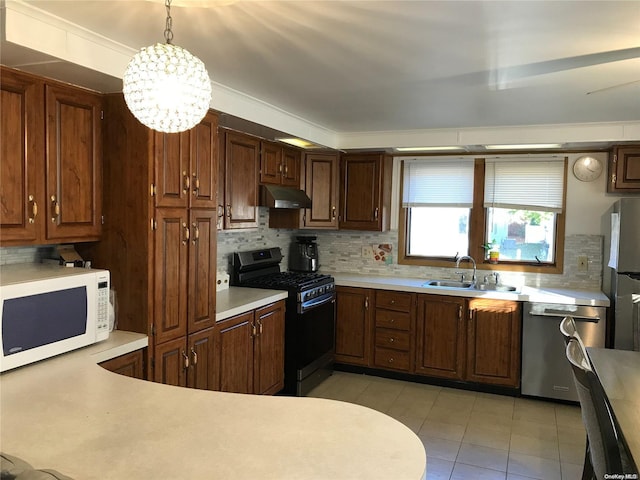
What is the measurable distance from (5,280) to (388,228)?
3.73 meters

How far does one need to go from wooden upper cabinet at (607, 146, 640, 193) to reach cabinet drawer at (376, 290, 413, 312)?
198 centimetres

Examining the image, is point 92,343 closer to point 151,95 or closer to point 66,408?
point 66,408

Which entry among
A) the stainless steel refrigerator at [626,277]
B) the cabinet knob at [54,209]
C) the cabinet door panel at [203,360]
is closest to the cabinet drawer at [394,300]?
the stainless steel refrigerator at [626,277]

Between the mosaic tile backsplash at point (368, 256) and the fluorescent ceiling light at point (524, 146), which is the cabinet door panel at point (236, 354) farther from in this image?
the fluorescent ceiling light at point (524, 146)

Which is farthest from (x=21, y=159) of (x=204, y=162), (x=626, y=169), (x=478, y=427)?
(x=626, y=169)

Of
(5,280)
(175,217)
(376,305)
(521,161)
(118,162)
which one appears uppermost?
(521,161)

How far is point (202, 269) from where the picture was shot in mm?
2975

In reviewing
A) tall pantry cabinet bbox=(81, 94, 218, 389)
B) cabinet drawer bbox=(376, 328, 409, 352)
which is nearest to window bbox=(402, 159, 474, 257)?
cabinet drawer bbox=(376, 328, 409, 352)

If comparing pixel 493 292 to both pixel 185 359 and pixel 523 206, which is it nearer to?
pixel 523 206

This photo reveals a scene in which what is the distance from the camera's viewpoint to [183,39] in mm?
2268

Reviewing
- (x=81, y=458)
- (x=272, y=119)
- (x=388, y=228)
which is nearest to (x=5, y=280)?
(x=81, y=458)

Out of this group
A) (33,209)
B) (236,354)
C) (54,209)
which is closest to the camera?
(33,209)

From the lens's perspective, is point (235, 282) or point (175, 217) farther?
point (235, 282)

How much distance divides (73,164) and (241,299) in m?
1.57
